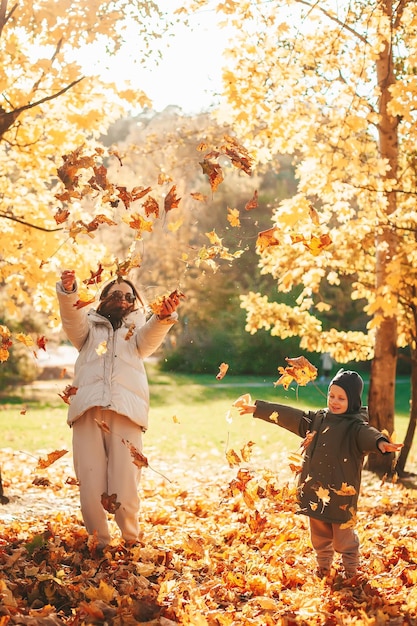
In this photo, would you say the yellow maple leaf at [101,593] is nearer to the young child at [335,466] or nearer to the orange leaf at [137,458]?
the orange leaf at [137,458]

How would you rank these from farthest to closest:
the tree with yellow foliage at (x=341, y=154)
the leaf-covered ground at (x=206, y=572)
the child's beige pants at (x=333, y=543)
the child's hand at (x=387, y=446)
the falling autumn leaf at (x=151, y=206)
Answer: the tree with yellow foliage at (x=341, y=154) < the falling autumn leaf at (x=151, y=206) < the child's beige pants at (x=333, y=543) < the child's hand at (x=387, y=446) < the leaf-covered ground at (x=206, y=572)

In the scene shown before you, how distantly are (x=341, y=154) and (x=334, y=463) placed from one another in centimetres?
447

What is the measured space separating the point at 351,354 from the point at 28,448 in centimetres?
580

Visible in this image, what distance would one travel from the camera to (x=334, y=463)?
4371mm

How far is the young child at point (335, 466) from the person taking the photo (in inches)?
170

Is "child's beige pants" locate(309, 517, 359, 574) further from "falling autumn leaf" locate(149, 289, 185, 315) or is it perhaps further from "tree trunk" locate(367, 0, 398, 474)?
"tree trunk" locate(367, 0, 398, 474)

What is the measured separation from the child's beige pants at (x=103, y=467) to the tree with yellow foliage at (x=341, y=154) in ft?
9.71

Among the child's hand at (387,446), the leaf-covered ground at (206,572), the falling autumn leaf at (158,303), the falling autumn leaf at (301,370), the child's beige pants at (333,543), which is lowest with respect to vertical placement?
the leaf-covered ground at (206,572)

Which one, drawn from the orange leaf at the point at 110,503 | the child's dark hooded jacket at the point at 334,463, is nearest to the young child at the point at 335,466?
the child's dark hooded jacket at the point at 334,463

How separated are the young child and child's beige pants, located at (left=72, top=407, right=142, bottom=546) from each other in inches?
33.1

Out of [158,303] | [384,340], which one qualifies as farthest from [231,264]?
[384,340]

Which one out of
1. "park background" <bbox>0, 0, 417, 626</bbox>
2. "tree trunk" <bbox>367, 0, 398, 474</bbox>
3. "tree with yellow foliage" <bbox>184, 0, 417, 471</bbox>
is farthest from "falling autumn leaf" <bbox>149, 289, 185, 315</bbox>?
"tree trunk" <bbox>367, 0, 398, 474</bbox>

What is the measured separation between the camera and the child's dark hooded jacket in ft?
14.1

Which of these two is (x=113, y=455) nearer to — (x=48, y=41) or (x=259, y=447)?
(x=48, y=41)
